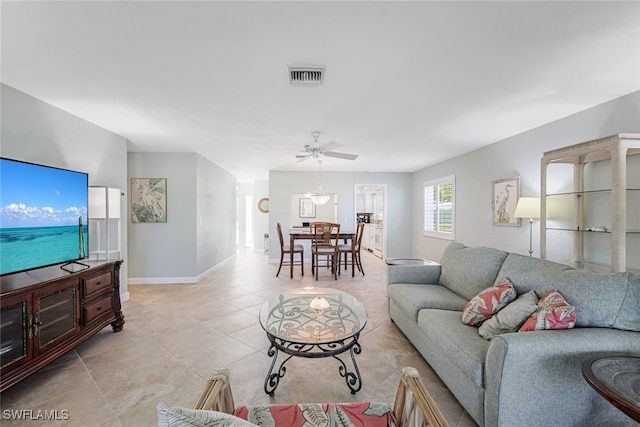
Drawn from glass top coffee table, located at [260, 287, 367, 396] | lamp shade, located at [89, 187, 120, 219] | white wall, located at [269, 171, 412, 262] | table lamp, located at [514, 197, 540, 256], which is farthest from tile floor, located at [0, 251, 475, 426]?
white wall, located at [269, 171, 412, 262]

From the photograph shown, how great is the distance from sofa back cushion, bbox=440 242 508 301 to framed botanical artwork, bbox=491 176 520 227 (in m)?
1.36

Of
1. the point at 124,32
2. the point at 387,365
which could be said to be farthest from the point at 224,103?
the point at 387,365

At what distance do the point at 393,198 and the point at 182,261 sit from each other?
5192 millimetres

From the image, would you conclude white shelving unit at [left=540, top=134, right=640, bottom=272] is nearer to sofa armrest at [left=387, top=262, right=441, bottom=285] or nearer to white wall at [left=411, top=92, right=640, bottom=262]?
white wall at [left=411, top=92, right=640, bottom=262]

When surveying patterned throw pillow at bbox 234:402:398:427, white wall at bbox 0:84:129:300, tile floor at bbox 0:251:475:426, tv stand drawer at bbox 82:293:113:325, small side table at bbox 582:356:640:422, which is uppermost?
white wall at bbox 0:84:129:300

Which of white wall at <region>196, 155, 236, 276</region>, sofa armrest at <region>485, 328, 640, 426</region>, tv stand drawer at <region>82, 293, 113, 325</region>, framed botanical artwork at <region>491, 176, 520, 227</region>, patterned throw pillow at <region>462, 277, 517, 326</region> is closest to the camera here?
sofa armrest at <region>485, 328, 640, 426</region>

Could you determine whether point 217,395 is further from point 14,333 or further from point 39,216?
point 39,216

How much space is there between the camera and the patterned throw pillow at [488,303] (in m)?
1.86

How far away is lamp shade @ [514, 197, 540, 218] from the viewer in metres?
3.11

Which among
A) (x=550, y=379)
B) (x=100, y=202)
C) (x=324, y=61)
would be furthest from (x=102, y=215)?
(x=550, y=379)

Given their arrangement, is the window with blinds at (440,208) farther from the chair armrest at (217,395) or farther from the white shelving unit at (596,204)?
the chair armrest at (217,395)

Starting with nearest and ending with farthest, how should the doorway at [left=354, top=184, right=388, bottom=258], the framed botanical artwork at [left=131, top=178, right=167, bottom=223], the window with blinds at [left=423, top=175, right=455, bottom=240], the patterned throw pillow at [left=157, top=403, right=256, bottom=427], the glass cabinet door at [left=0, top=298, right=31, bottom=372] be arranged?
the patterned throw pillow at [left=157, top=403, right=256, bottom=427] → the glass cabinet door at [left=0, top=298, right=31, bottom=372] → the framed botanical artwork at [left=131, top=178, right=167, bottom=223] → the window with blinds at [left=423, top=175, right=455, bottom=240] → the doorway at [left=354, top=184, right=388, bottom=258]

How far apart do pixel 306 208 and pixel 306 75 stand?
4.98 m

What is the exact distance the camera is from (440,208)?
5906 mm
